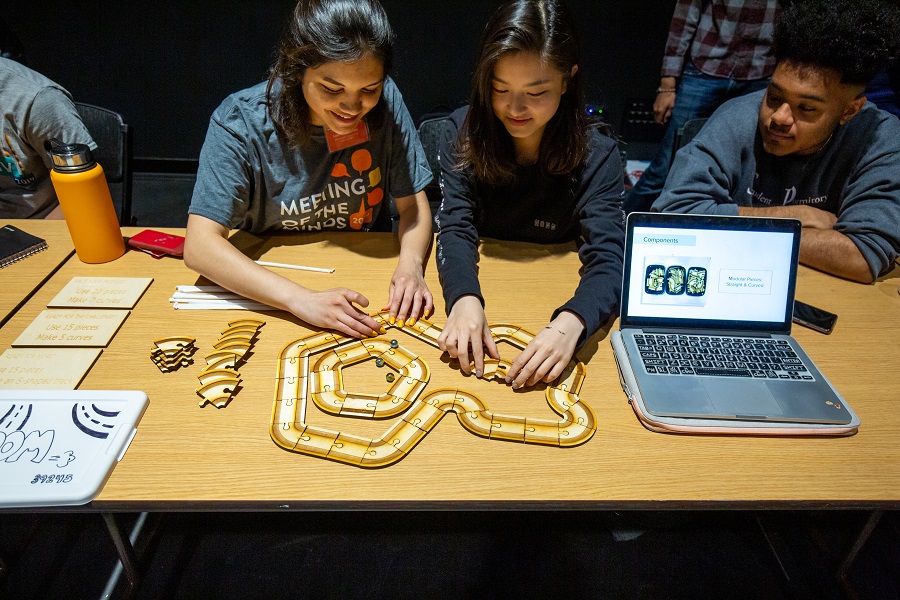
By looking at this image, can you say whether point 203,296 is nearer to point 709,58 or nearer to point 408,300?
point 408,300

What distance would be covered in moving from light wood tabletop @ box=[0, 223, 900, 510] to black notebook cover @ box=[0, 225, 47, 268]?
223 mm

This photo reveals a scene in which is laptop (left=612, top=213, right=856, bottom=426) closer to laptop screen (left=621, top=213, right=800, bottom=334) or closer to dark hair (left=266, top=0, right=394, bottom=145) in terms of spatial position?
laptop screen (left=621, top=213, right=800, bottom=334)

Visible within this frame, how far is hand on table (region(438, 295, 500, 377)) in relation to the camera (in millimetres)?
1014

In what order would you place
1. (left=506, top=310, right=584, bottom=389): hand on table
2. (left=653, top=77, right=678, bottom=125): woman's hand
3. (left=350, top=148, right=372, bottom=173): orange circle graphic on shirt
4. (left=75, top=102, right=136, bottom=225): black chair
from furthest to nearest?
(left=653, top=77, right=678, bottom=125): woman's hand
(left=75, top=102, right=136, bottom=225): black chair
(left=350, top=148, right=372, bottom=173): orange circle graphic on shirt
(left=506, top=310, right=584, bottom=389): hand on table

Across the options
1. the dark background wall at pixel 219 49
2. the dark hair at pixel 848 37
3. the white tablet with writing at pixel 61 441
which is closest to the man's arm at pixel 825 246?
the dark hair at pixel 848 37

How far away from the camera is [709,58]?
7.71 ft

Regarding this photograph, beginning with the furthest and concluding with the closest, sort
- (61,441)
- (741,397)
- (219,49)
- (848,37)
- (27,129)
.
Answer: (219,49) → (27,129) → (848,37) → (741,397) → (61,441)

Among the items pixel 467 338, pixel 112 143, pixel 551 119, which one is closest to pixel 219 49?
A: pixel 112 143

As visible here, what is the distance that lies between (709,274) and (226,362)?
2.94 feet

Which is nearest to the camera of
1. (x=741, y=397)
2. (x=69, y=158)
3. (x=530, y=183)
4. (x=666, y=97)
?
(x=741, y=397)

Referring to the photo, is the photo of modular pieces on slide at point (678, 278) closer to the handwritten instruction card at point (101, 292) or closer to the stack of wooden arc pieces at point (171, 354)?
the stack of wooden arc pieces at point (171, 354)

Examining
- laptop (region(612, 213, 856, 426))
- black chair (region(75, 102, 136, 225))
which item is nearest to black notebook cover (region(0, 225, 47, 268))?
black chair (region(75, 102, 136, 225))

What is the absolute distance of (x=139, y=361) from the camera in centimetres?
99

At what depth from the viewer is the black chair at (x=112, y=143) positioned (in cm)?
165
